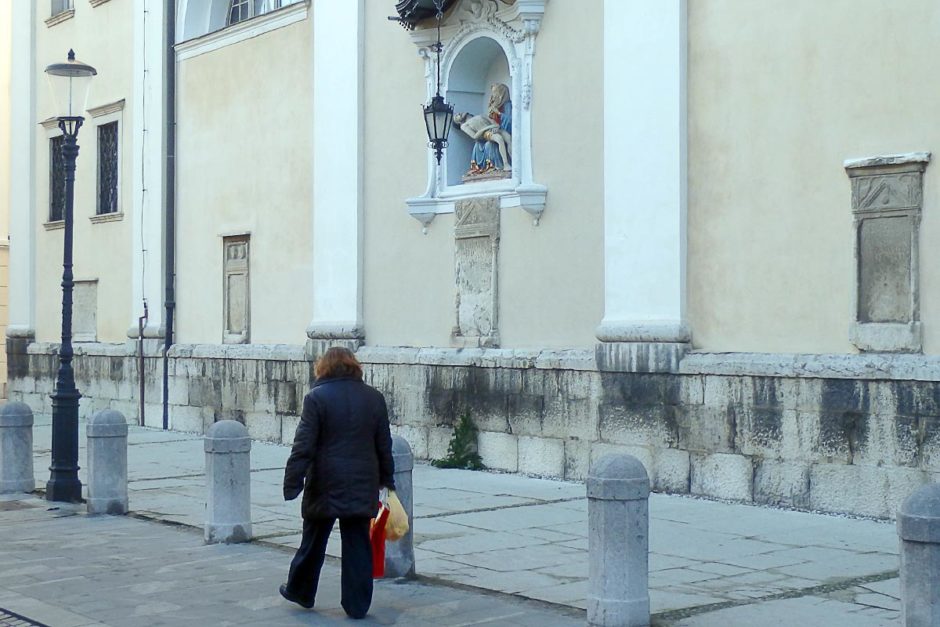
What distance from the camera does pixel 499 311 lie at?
49.0ft

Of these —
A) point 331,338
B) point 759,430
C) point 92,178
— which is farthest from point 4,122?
point 759,430

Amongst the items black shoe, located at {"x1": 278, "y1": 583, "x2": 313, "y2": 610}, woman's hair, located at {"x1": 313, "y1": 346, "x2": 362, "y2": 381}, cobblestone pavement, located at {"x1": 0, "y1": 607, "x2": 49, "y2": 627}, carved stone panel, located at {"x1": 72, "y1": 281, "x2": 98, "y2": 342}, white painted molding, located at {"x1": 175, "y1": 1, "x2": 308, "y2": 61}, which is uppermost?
white painted molding, located at {"x1": 175, "y1": 1, "x2": 308, "y2": 61}

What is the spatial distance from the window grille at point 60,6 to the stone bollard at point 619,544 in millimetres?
19871

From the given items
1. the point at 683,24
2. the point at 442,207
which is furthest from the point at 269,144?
the point at 683,24

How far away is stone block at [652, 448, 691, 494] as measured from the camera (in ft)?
40.9

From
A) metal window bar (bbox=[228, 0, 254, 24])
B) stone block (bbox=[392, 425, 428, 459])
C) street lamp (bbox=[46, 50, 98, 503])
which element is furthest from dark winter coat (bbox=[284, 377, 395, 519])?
metal window bar (bbox=[228, 0, 254, 24])

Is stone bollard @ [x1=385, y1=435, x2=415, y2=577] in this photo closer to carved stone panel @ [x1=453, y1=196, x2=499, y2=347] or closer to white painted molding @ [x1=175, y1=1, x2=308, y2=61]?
carved stone panel @ [x1=453, y1=196, x2=499, y2=347]

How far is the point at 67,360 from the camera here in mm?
13227

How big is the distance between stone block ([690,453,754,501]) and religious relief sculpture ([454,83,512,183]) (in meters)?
4.23

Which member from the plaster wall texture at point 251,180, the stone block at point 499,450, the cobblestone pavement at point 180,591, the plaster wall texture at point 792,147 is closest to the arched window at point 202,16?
the plaster wall texture at point 251,180

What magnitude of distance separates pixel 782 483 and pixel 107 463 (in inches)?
230

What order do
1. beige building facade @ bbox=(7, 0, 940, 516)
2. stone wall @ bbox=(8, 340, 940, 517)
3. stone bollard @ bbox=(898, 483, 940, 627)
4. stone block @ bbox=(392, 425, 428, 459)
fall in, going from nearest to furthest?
stone bollard @ bbox=(898, 483, 940, 627), stone wall @ bbox=(8, 340, 940, 517), beige building facade @ bbox=(7, 0, 940, 516), stone block @ bbox=(392, 425, 428, 459)

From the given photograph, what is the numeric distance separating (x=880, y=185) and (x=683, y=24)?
276 cm

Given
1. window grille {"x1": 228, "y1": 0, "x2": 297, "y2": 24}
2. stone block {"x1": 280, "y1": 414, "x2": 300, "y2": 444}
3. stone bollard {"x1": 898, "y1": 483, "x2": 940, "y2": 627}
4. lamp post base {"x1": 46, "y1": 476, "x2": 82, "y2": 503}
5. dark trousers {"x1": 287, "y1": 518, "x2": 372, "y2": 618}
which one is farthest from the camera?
window grille {"x1": 228, "y1": 0, "x2": 297, "y2": 24}
